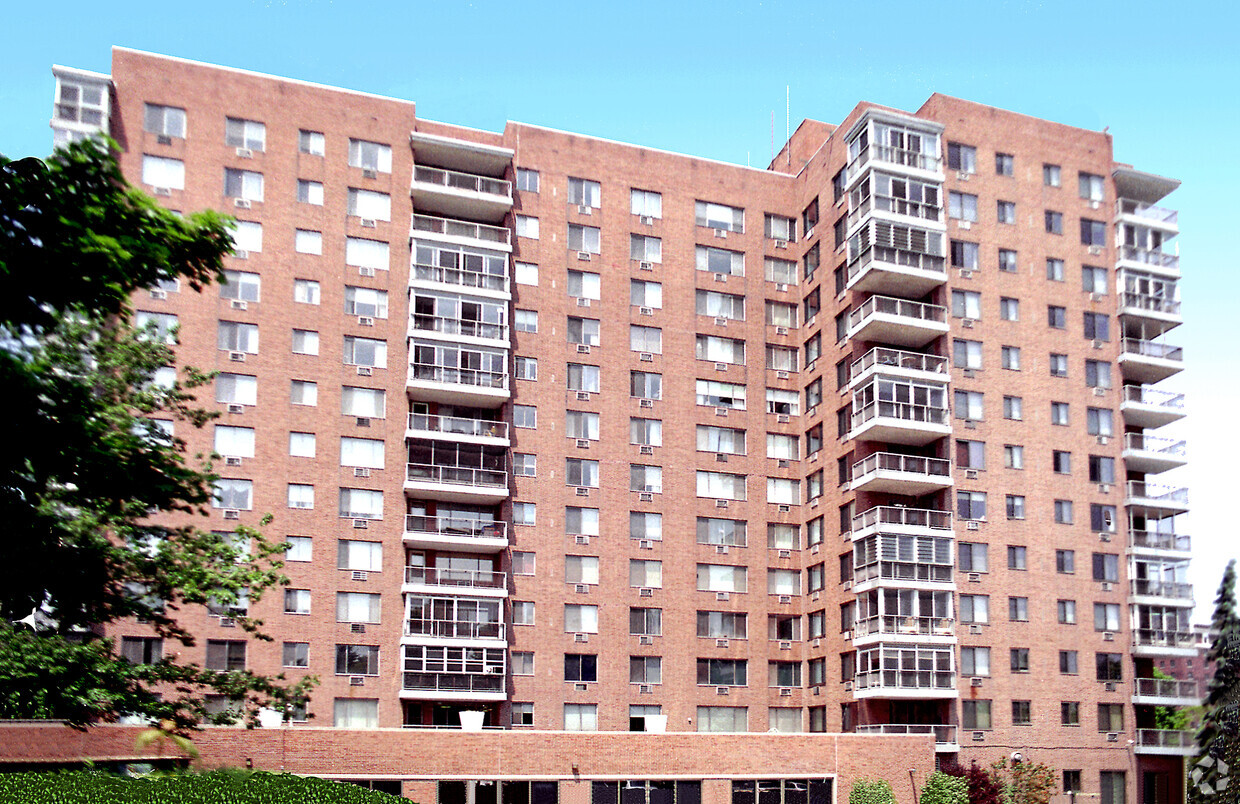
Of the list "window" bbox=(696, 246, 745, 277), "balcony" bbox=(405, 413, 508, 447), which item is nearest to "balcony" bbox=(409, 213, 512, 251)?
"balcony" bbox=(405, 413, 508, 447)

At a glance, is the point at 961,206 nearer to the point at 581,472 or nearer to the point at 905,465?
the point at 905,465

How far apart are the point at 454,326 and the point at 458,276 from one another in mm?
2861

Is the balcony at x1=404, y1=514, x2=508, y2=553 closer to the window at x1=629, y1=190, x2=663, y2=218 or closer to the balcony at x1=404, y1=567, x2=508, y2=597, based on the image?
the balcony at x1=404, y1=567, x2=508, y2=597

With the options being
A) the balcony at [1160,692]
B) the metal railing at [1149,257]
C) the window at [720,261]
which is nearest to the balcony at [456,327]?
the window at [720,261]

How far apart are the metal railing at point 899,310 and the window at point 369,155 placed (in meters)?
26.3

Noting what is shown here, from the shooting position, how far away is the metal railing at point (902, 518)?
213ft

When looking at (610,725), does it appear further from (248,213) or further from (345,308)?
(248,213)

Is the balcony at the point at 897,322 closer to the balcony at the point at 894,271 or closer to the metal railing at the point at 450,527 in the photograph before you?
the balcony at the point at 894,271

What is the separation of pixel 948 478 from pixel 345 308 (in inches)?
1273

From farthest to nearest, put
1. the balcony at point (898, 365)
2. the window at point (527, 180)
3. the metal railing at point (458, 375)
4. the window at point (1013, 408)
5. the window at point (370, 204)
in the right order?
1. the window at point (527, 180)
2. the window at point (1013, 408)
3. the window at point (370, 204)
4. the metal railing at point (458, 375)
5. the balcony at point (898, 365)

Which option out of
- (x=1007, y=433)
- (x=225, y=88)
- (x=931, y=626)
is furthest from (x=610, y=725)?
(x=225, y=88)

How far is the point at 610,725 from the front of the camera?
66.2 meters

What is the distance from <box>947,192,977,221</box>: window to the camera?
232ft

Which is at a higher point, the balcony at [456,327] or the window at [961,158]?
the window at [961,158]
